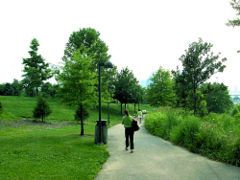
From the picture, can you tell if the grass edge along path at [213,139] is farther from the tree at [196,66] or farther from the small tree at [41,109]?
the small tree at [41,109]

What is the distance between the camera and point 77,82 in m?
11.2

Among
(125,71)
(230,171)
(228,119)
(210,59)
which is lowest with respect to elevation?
(230,171)

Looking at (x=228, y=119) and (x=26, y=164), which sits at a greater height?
(x=228, y=119)

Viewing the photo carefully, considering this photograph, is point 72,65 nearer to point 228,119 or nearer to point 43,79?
point 228,119

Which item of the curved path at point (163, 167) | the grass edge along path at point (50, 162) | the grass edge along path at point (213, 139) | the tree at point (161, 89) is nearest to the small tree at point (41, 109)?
the grass edge along path at point (50, 162)

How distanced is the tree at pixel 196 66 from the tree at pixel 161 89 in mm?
15338

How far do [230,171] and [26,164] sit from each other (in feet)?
21.2

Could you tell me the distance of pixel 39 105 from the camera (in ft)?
74.7

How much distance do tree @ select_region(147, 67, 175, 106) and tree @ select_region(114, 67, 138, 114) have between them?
3.83 meters

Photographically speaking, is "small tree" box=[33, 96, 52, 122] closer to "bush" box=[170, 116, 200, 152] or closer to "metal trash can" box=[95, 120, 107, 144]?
"metal trash can" box=[95, 120, 107, 144]

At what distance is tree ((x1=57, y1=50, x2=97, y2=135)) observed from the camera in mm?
11258

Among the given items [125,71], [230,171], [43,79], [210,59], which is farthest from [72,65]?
[43,79]

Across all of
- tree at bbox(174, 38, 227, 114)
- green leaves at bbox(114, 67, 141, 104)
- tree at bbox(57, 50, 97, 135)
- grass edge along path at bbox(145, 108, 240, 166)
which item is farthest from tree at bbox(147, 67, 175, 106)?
tree at bbox(57, 50, 97, 135)

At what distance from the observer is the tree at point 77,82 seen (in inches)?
443
